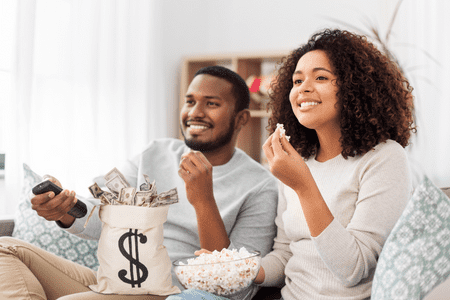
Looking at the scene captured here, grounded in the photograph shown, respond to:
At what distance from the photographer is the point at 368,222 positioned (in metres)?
1.00

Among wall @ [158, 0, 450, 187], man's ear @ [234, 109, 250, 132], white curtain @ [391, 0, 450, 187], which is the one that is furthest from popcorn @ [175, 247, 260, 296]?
white curtain @ [391, 0, 450, 187]

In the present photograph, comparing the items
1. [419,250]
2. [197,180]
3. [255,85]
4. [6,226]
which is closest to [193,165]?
[197,180]

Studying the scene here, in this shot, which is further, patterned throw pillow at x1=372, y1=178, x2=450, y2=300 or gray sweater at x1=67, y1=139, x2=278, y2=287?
gray sweater at x1=67, y1=139, x2=278, y2=287

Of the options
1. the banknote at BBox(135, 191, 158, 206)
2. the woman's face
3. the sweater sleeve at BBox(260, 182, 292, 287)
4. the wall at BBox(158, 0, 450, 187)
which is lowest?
the sweater sleeve at BBox(260, 182, 292, 287)

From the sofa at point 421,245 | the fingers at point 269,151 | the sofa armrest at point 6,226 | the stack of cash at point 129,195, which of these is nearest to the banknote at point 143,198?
the stack of cash at point 129,195

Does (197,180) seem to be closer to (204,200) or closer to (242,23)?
(204,200)

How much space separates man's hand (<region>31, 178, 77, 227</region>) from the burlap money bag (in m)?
0.15

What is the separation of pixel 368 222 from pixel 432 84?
2.13 m

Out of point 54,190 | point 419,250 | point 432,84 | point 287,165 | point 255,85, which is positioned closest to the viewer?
point 419,250

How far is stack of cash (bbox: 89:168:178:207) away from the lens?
3.52 ft

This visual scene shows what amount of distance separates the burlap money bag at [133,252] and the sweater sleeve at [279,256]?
0.31 metres

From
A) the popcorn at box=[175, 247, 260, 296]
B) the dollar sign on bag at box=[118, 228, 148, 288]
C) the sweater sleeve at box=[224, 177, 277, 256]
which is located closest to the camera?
the popcorn at box=[175, 247, 260, 296]

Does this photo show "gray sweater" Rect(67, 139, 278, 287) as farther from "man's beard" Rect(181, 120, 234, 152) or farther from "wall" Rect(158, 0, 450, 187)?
"wall" Rect(158, 0, 450, 187)

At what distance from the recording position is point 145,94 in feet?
9.68
